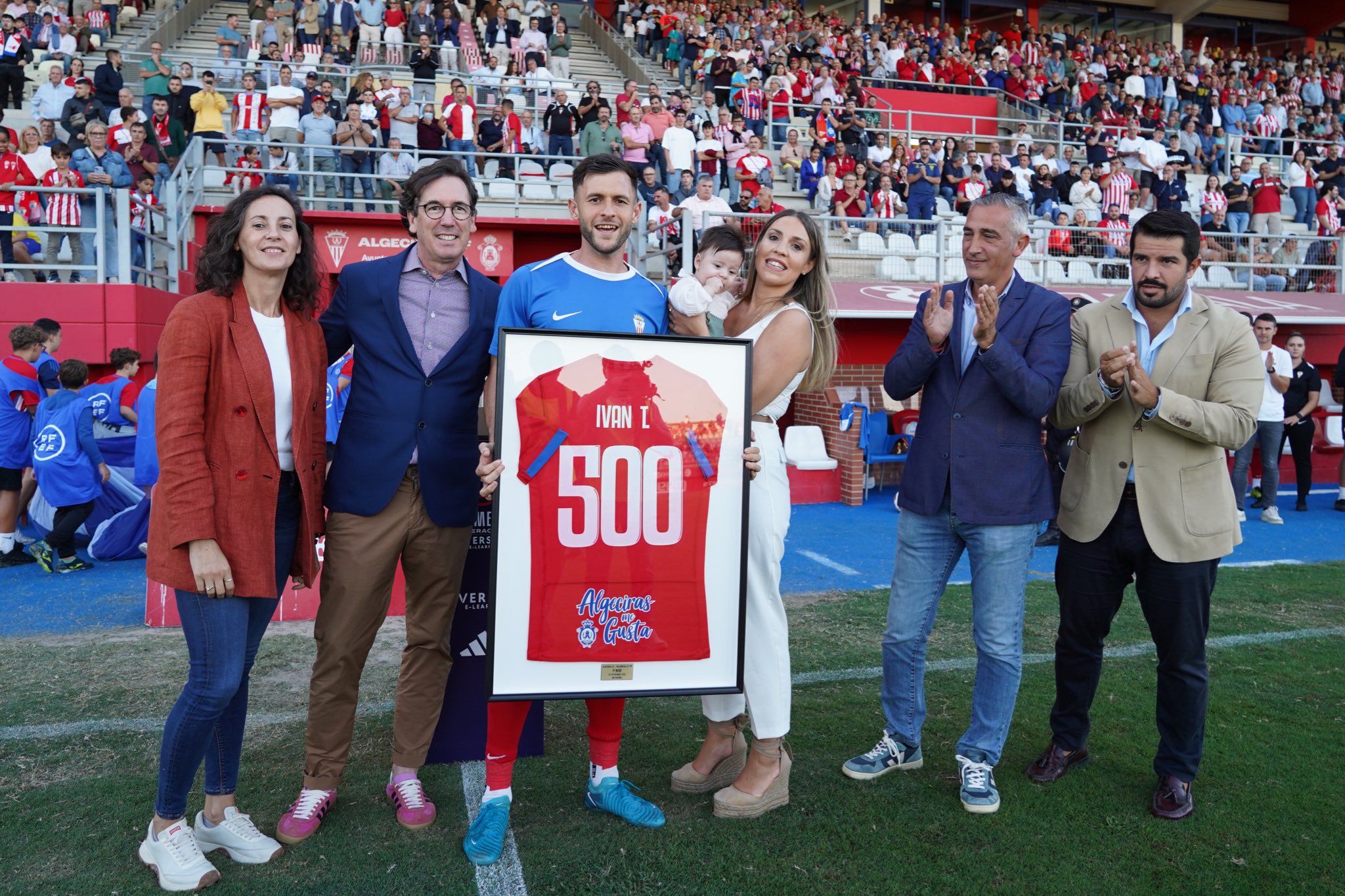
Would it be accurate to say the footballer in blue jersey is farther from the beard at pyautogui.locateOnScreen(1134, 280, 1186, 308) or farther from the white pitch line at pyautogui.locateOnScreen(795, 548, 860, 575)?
the white pitch line at pyautogui.locateOnScreen(795, 548, 860, 575)

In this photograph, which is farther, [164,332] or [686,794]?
[686,794]

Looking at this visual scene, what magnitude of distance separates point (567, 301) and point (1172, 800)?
107 inches

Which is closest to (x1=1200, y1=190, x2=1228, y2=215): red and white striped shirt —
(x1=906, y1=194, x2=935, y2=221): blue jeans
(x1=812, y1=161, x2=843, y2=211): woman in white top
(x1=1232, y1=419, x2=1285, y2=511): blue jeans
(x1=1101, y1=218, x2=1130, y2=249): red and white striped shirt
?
(x1=1101, y1=218, x2=1130, y2=249): red and white striped shirt

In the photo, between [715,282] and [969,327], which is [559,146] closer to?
[715,282]

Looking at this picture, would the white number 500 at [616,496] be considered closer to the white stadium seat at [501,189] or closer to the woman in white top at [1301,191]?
the white stadium seat at [501,189]

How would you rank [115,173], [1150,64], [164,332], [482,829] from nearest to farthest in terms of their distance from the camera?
[164,332], [482,829], [115,173], [1150,64]

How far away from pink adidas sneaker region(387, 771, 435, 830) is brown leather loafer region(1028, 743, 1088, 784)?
7.32 ft

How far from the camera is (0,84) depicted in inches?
597

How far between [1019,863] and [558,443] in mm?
1961

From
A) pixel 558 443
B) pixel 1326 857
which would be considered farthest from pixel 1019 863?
pixel 558 443

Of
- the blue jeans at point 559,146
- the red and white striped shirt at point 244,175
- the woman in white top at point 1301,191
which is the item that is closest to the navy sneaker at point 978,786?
the red and white striped shirt at point 244,175

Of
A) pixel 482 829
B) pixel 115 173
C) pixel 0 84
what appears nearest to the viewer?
pixel 482 829

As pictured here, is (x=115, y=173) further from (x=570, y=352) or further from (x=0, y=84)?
(x=570, y=352)

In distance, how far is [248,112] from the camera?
13.9m
